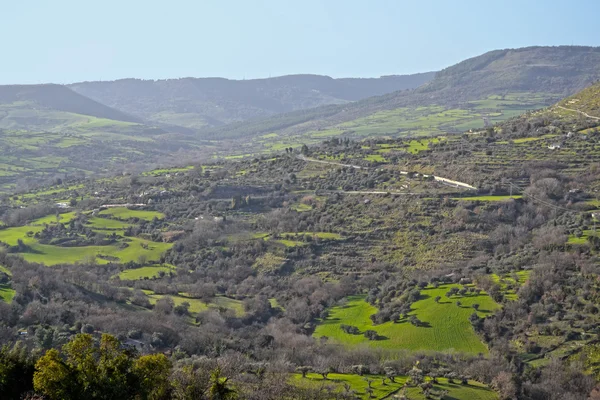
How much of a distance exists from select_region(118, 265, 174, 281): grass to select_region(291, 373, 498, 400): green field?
101ft

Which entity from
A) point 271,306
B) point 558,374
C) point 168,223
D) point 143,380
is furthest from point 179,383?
point 168,223

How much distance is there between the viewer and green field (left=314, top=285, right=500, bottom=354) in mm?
41312

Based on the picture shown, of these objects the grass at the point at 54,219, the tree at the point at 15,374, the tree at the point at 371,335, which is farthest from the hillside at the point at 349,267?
the tree at the point at 15,374

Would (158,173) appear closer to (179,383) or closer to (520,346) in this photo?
(520,346)

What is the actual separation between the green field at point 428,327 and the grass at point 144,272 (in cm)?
1836

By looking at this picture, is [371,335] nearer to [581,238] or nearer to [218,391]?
[581,238]

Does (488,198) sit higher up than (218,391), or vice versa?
(218,391)

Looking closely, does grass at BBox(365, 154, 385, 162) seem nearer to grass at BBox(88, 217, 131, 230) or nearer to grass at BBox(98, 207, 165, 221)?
grass at BBox(98, 207, 165, 221)

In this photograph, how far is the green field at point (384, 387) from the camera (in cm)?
3025

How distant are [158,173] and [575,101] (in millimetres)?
62886

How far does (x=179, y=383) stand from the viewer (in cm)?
2392

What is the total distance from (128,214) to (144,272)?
19779 millimetres

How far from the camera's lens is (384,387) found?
103ft

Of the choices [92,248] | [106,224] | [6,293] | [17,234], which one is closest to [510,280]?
[6,293]
